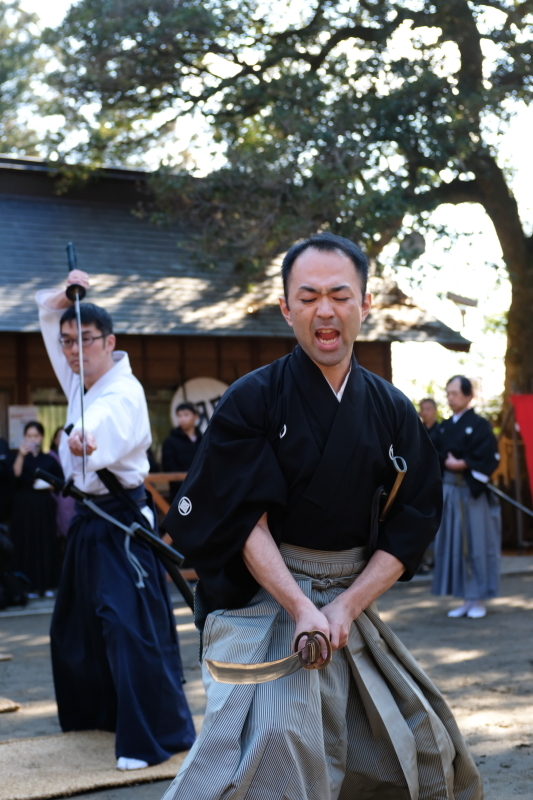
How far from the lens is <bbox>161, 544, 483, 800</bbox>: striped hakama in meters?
2.03

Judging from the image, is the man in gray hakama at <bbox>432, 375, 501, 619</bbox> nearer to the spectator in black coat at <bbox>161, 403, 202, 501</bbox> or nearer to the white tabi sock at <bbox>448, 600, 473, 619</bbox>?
the white tabi sock at <bbox>448, 600, 473, 619</bbox>

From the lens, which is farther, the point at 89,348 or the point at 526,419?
the point at 526,419

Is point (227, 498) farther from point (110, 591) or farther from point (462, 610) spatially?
point (462, 610)

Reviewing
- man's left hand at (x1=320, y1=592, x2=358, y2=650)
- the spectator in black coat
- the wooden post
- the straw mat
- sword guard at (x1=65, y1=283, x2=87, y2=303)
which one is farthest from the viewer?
the wooden post

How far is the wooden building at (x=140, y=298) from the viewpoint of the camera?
387 inches

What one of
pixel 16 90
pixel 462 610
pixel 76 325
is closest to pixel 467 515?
pixel 462 610

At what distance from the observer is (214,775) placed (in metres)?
2.03

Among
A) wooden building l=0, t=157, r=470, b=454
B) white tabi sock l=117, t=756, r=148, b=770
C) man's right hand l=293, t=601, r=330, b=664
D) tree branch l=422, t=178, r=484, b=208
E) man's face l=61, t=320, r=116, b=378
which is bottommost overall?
white tabi sock l=117, t=756, r=148, b=770

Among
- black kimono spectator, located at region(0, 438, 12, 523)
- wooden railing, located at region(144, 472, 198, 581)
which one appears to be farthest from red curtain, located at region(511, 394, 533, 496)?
black kimono spectator, located at region(0, 438, 12, 523)

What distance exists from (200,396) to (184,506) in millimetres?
8272

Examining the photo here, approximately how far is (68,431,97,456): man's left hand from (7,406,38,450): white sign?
254 inches

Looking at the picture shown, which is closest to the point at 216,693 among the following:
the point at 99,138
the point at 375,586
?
the point at 375,586

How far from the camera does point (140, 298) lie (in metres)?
10.0

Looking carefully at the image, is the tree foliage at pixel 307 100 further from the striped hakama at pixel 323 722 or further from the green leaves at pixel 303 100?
the striped hakama at pixel 323 722
